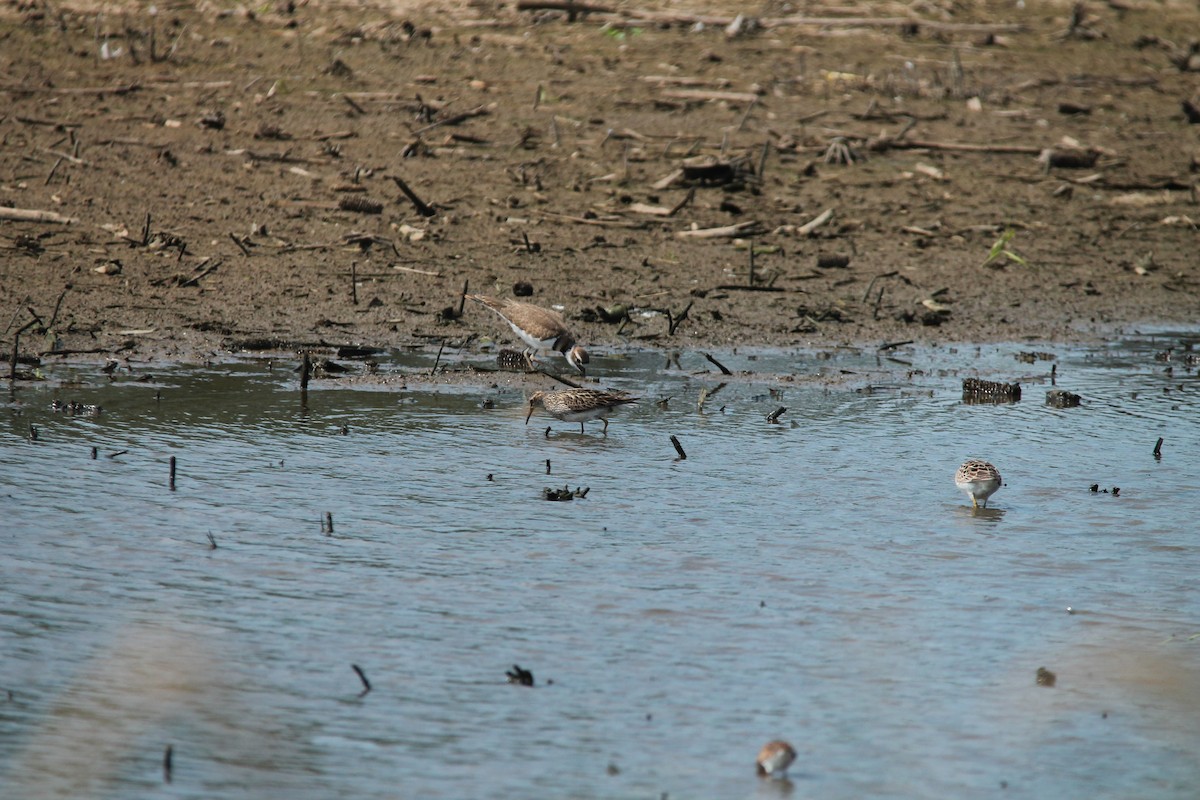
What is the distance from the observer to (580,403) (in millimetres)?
8344

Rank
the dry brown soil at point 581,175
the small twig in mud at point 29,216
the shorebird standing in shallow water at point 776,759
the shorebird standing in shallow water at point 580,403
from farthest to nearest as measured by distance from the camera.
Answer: the small twig in mud at point 29,216
the dry brown soil at point 581,175
the shorebird standing in shallow water at point 580,403
the shorebird standing in shallow water at point 776,759

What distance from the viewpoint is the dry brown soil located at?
36.6ft

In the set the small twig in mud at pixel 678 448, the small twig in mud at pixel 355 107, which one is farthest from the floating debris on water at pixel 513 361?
the small twig in mud at pixel 355 107

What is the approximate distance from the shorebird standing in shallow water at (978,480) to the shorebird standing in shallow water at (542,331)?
10.2 feet

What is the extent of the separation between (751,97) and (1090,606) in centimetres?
1049

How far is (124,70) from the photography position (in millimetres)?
15109

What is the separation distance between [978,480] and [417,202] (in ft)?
21.7

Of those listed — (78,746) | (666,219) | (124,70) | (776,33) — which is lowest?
(78,746)

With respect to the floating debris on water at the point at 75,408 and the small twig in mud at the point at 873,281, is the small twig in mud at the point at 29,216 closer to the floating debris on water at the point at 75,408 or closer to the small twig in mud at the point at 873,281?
the floating debris on water at the point at 75,408

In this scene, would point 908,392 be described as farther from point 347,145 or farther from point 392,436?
point 347,145

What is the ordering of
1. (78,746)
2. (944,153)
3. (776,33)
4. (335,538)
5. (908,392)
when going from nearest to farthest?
1. (78,746)
2. (335,538)
3. (908,392)
4. (944,153)
5. (776,33)

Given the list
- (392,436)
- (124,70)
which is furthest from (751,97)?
(392,436)

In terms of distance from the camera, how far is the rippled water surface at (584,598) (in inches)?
177

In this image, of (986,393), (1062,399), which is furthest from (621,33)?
(1062,399)
